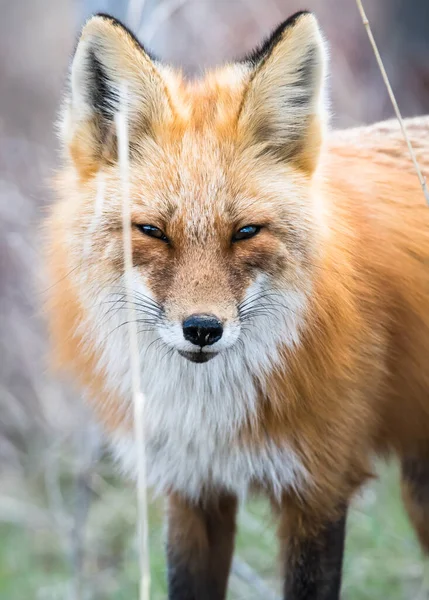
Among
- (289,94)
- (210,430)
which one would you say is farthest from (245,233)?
(210,430)

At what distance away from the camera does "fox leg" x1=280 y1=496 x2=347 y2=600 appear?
3.26 meters

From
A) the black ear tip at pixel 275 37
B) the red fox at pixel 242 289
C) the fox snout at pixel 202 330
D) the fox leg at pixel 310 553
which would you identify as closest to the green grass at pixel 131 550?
the fox leg at pixel 310 553

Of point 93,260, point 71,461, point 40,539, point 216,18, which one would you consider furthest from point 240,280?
point 216,18

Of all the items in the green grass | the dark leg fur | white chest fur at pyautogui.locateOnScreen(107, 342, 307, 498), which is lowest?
the green grass

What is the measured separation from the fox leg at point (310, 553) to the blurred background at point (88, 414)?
1142 mm

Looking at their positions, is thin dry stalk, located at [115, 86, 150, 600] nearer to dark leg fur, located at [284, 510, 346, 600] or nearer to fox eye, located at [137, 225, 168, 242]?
fox eye, located at [137, 225, 168, 242]

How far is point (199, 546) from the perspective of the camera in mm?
3594

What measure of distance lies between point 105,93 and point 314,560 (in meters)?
1.99

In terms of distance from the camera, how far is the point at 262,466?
3.14m

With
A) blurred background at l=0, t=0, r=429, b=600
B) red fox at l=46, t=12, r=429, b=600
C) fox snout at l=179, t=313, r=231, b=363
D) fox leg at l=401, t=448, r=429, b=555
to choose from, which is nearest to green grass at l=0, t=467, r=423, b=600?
blurred background at l=0, t=0, r=429, b=600

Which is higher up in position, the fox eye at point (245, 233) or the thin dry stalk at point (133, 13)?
the thin dry stalk at point (133, 13)

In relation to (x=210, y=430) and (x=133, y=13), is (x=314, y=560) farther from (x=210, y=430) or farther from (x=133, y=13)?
(x=133, y=13)

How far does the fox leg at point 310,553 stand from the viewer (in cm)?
326

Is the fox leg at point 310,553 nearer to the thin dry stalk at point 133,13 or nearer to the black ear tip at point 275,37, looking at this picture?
the black ear tip at point 275,37
